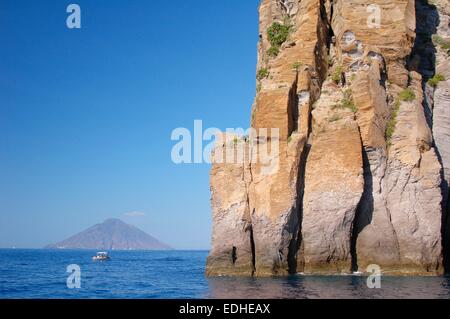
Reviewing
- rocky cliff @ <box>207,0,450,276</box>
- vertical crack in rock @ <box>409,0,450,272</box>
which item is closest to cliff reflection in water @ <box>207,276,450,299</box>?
rocky cliff @ <box>207,0,450,276</box>

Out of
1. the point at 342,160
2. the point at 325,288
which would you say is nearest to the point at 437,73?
the point at 342,160

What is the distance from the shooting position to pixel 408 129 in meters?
40.3

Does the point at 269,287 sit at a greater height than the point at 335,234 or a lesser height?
lesser

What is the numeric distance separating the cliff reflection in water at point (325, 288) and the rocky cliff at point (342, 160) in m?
3.20

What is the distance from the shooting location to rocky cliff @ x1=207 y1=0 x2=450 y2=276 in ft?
126

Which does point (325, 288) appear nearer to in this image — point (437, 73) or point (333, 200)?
point (333, 200)

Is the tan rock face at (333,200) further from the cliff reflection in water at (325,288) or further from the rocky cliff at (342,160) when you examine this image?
the cliff reflection in water at (325,288)

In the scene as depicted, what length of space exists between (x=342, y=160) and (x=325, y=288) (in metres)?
11.4

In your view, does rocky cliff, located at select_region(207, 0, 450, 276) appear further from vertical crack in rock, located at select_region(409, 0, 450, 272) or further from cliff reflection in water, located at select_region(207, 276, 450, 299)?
cliff reflection in water, located at select_region(207, 276, 450, 299)

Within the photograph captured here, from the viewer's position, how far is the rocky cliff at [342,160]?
38281 millimetres

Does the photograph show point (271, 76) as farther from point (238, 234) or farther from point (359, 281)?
point (359, 281)

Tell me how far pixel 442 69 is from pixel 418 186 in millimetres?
13370

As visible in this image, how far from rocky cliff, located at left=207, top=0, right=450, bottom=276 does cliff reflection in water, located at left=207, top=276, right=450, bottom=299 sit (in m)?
3.20
